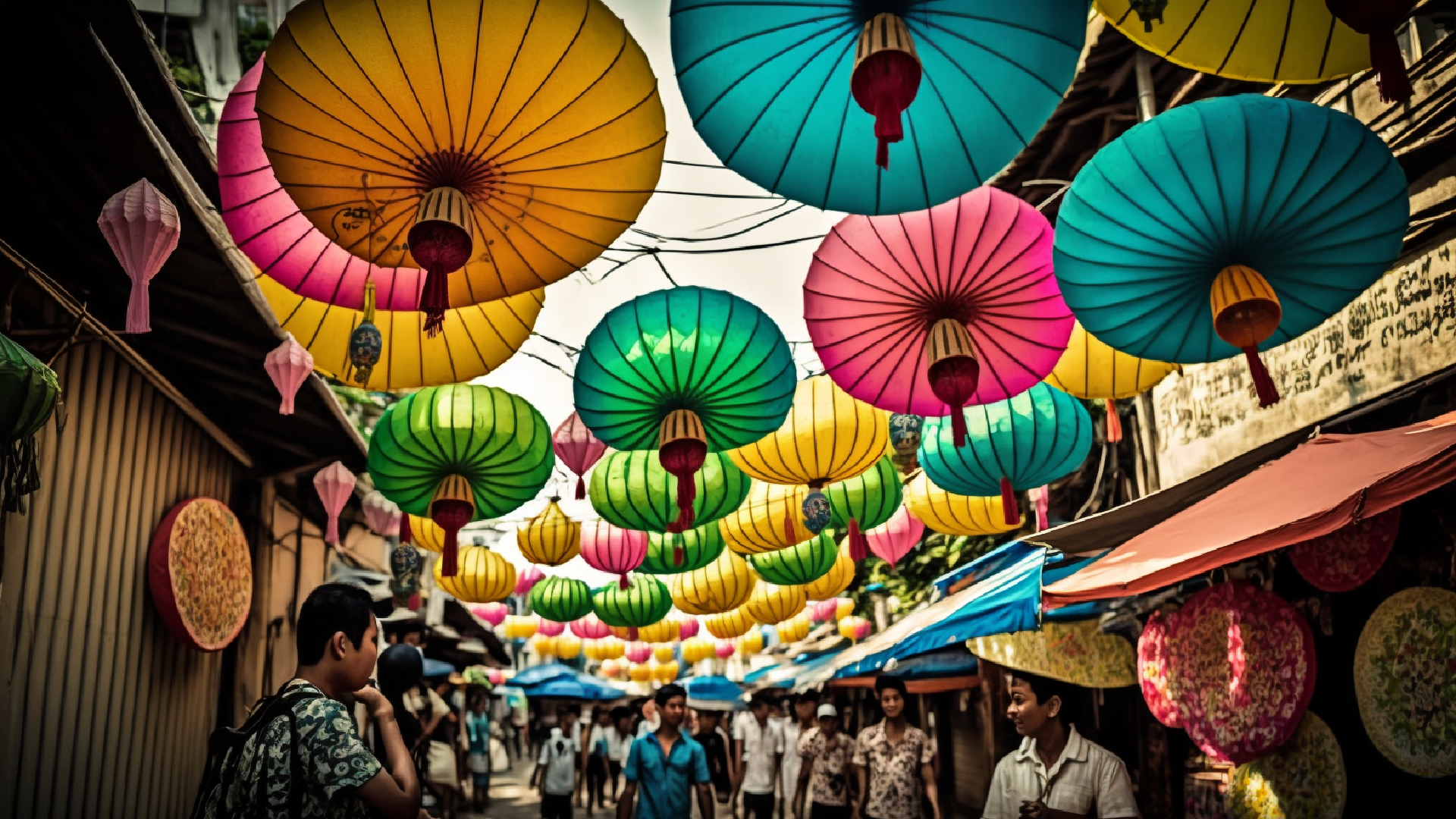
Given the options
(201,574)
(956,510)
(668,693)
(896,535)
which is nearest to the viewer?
(201,574)

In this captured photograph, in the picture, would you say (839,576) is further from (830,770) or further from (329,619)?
(329,619)

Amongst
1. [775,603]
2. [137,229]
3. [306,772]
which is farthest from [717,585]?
[306,772]

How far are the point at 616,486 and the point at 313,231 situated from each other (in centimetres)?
407

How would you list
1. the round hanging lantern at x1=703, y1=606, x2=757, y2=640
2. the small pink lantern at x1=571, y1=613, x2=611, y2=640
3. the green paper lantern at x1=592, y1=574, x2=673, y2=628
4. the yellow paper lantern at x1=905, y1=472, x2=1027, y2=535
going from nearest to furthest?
the yellow paper lantern at x1=905, y1=472, x2=1027, y2=535
the green paper lantern at x1=592, y1=574, x2=673, y2=628
the round hanging lantern at x1=703, y1=606, x2=757, y2=640
the small pink lantern at x1=571, y1=613, x2=611, y2=640

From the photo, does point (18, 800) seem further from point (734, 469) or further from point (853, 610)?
point (853, 610)

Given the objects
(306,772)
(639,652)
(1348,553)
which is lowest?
(306,772)

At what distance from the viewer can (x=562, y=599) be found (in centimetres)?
1502

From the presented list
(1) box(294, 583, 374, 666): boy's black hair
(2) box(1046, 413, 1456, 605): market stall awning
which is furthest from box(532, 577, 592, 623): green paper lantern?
(1) box(294, 583, 374, 666): boy's black hair

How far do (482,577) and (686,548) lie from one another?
319cm

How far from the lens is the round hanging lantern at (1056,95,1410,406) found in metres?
4.08

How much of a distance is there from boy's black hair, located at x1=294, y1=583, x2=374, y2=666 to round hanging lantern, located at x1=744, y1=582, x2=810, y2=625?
1238 cm

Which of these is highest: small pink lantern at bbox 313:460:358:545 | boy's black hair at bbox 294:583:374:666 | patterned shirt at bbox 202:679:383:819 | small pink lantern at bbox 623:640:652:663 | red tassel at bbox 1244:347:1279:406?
small pink lantern at bbox 313:460:358:545

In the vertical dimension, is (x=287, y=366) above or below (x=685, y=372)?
above

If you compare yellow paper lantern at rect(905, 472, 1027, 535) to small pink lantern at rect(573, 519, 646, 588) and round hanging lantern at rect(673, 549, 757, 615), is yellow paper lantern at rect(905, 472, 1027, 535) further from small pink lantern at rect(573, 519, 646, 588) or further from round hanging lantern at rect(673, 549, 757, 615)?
round hanging lantern at rect(673, 549, 757, 615)
